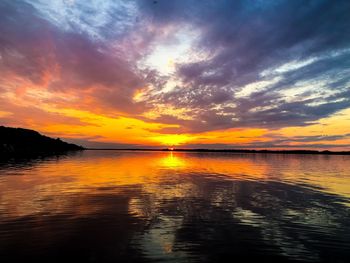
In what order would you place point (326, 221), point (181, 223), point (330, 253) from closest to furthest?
point (330, 253) → point (181, 223) → point (326, 221)

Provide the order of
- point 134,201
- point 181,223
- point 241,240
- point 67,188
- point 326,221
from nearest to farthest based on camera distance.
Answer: point 241,240, point 181,223, point 326,221, point 134,201, point 67,188

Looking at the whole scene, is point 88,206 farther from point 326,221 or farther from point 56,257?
point 326,221

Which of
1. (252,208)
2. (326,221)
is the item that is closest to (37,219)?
(252,208)

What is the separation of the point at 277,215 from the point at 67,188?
2374cm

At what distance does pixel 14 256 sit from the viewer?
11.9 metres

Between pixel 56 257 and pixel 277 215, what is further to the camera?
pixel 277 215

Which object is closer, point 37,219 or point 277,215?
point 37,219

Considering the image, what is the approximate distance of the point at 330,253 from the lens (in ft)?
42.9

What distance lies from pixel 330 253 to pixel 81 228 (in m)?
13.6

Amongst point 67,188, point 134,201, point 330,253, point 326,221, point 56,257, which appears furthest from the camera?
Answer: point 67,188

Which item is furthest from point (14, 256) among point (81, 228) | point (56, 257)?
point (81, 228)

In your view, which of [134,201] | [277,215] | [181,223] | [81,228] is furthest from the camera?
[134,201]

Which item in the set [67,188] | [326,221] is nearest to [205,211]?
[326,221]

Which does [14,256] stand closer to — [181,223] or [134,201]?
[181,223]
